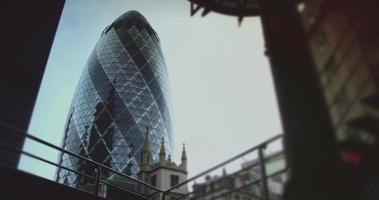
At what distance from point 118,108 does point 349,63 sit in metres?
68.2

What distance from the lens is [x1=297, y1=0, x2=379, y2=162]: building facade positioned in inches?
83.6

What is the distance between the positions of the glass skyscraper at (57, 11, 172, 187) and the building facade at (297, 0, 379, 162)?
62.8 meters

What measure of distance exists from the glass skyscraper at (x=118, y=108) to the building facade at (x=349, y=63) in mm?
62758

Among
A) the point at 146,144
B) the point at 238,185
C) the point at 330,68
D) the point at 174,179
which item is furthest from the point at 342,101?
the point at 146,144

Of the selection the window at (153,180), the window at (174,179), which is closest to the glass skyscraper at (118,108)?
the window at (153,180)

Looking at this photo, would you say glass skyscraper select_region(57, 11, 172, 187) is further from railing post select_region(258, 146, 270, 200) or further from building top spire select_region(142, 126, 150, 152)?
railing post select_region(258, 146, 270, 200)

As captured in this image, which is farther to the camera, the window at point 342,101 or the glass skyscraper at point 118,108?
the glass skyscraper at point 118,108

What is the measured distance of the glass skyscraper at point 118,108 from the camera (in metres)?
67.2

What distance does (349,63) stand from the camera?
2273mm

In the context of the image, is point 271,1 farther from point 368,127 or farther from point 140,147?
point 140,147

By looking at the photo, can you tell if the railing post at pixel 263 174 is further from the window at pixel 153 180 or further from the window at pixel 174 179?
the window at pixel 153 180

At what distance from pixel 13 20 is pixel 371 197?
5725mm

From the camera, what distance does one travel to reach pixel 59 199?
4898 mm

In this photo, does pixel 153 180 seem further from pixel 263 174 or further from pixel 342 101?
pixel 342 101
